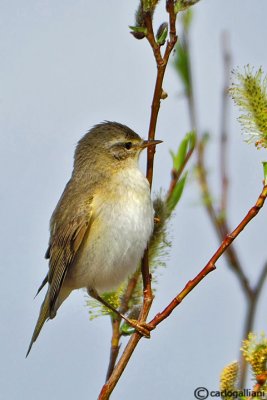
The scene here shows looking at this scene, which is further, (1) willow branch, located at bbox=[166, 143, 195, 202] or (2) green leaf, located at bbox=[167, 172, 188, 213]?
(1) willow branch, located at bbox=[166, 143, 195, 202]

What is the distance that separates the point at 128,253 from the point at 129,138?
0.79m

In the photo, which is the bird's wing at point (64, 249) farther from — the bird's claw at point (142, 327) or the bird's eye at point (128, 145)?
the bird's claw at point (142, 327)

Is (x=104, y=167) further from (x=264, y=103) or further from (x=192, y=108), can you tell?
(x=264, y=103)

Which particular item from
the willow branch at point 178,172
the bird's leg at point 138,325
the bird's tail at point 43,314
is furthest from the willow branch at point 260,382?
the bird's tail at point 43,314

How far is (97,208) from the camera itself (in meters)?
3.98

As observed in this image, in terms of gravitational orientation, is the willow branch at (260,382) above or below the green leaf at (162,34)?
below

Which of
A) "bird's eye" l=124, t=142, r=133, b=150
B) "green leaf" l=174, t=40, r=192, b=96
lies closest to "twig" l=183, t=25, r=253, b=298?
"green leaf" l=174, t=40, r=192, b=96

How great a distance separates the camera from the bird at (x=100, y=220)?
3.87 meters

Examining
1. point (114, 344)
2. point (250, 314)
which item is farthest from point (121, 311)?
point (250, 314)

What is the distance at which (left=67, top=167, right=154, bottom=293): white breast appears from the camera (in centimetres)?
380

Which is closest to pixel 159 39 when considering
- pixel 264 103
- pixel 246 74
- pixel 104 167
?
pixel 246 74

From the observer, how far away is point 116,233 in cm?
392

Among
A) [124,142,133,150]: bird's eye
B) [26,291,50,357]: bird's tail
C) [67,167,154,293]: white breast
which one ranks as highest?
[124,142,133,150]: bird's eye

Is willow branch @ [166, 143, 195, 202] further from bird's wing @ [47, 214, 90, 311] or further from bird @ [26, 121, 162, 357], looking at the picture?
bird's wing @ [47, 214, 90, 311]
